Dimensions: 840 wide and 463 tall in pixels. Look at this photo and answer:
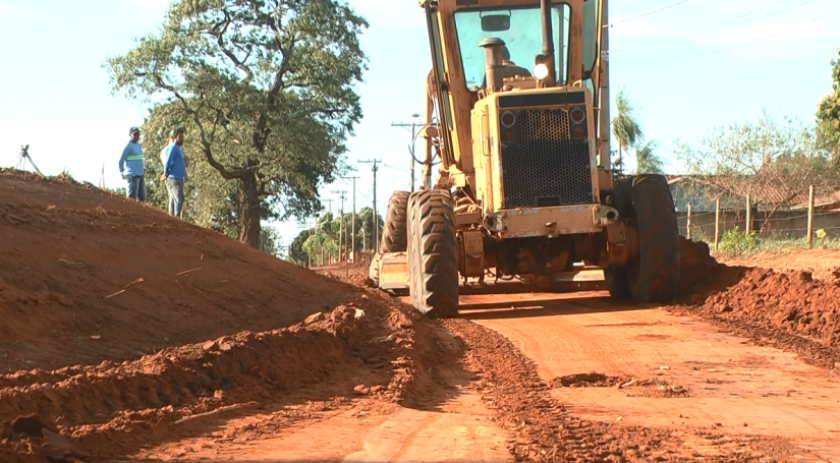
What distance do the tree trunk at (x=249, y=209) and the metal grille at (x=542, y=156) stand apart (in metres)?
22.8

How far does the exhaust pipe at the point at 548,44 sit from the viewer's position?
12266 mm

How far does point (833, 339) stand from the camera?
29.2 feet

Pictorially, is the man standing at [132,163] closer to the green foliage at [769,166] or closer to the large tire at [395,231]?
the large tire at [395,231]

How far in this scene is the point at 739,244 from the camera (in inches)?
1081

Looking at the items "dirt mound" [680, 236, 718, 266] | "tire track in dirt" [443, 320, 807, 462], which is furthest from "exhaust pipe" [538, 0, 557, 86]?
"tire track in dirt" [443, 320, 807, 462]

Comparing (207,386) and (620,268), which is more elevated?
(620,268)

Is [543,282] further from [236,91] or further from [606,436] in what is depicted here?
[236,91]

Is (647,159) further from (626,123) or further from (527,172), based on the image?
(527,172)

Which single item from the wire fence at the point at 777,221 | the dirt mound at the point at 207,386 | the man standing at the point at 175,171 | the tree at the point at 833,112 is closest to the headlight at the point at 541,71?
the dirt mound at the point at 207,386

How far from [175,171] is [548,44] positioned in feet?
22.4

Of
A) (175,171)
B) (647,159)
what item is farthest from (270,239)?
(175,171)

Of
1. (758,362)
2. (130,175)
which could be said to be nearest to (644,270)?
(758,362)

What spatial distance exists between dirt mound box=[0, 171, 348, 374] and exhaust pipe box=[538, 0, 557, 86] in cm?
389

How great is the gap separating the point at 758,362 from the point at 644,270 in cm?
414
